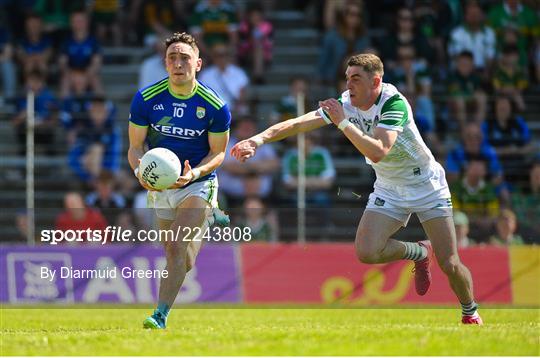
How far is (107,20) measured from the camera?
2366cm

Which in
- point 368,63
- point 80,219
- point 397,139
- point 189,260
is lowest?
point 80,219

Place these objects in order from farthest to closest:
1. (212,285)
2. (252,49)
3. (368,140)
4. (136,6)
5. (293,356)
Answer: (136,6)
(252,49)
(212,285)
(368,140)
(293,356)

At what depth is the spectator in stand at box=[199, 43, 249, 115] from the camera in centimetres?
1998

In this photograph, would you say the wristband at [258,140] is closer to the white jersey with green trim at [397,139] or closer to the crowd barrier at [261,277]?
the white jersey with green trim at [397,139]

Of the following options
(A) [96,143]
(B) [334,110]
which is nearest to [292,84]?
(A) [96,143]

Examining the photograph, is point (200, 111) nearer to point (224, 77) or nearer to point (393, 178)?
point (393, 178)

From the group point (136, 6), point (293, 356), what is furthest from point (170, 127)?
point (136, 6)

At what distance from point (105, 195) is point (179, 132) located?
7445 millimetres

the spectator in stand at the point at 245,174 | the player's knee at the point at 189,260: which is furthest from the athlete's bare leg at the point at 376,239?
the spectator in stand at the point at 245,174

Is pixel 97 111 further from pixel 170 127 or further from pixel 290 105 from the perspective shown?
pixel 170 127

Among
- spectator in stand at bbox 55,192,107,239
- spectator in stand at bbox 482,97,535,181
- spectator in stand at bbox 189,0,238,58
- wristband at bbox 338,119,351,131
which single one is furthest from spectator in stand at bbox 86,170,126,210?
wristband at bbox 338,119,351,131

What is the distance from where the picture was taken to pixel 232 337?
9453 millimetres

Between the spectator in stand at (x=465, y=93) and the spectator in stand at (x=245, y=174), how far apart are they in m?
3.06

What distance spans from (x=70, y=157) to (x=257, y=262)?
4.10 meters
